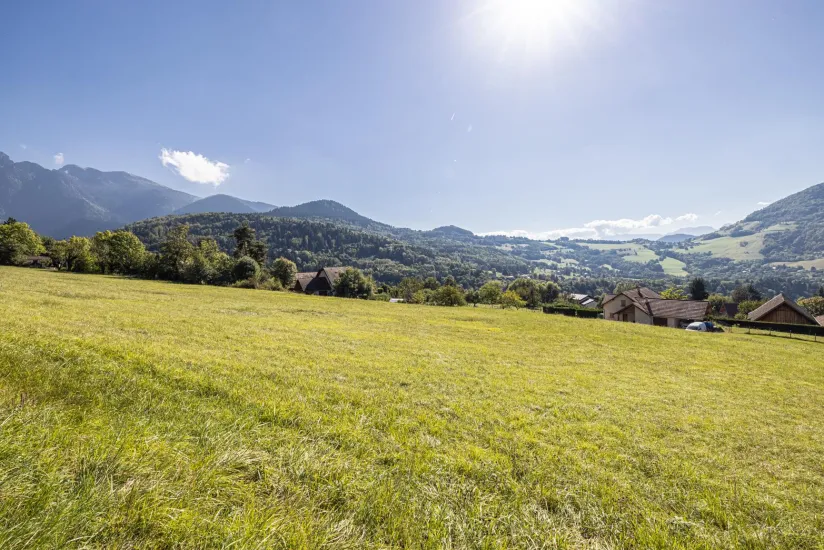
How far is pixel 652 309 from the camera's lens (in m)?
58.4

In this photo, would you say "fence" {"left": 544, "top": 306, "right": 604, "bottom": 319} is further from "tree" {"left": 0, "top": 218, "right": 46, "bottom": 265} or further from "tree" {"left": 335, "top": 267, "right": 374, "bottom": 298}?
"tree" {"left": 0, "top": 218, "right": 46, "bottom": 265}

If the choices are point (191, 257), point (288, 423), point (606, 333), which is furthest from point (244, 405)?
point (191, 257)

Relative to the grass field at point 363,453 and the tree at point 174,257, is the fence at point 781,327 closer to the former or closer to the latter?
the grass field at point 363,453

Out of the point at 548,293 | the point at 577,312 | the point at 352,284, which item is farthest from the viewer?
the point at 548,293

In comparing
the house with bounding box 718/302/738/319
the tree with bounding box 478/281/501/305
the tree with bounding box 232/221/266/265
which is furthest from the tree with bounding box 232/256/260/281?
the house with bounding box 718/302/738/319

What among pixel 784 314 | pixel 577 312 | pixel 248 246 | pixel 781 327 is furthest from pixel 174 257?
pixel 784 314

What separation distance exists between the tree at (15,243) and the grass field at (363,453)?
3275 inches

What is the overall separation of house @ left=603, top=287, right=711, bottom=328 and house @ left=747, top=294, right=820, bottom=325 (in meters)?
6.55

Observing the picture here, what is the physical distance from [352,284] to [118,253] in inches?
2033

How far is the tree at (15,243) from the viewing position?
63.6 metres

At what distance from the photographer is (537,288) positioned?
130 metres

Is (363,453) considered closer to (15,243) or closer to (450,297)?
(450,297)

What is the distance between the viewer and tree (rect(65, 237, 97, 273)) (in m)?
68.9

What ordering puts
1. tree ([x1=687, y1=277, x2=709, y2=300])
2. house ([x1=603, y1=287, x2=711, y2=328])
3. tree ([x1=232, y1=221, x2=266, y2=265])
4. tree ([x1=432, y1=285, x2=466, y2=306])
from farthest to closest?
1. tree ([x1=687, y1=277, x2=709, y2=300])
2. tree ([x1=232, y1=221, x2=266, y2=265])
3. tree ([x1=432, y1=285, x2=466, y2=306])
4. house ([x1=603, y1=287, x2=711, y2=328])
